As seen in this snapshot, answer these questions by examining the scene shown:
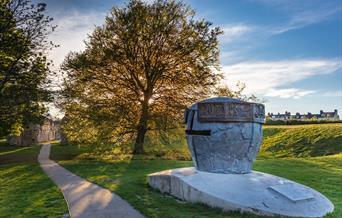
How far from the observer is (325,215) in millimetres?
8719

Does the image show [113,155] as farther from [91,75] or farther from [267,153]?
[267,153]

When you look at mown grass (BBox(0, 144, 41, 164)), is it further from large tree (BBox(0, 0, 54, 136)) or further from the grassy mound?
the grassy mound

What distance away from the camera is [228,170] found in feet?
34.9

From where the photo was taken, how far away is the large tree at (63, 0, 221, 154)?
24672 mm

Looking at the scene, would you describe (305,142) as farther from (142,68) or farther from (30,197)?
(30,197)

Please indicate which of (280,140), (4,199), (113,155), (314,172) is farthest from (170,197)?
(280,140)

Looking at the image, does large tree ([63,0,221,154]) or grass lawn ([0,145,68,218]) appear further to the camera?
large tree ([63,0,221,154])

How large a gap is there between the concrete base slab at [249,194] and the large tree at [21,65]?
47.3 feet

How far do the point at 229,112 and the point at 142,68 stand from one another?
16.4 m

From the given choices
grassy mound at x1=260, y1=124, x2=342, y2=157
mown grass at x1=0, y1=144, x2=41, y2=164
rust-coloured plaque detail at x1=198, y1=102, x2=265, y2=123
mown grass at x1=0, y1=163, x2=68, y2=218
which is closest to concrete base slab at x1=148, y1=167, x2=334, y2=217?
rust-coloured plaque detail at x1=198, y1=102, x2=265, y2=123

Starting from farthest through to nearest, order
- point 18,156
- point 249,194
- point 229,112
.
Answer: point 18,156 < point 229,112 < point 249,194

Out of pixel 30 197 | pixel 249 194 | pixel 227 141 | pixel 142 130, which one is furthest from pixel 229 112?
pixel 142 130

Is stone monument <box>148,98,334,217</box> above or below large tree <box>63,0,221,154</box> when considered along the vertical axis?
below

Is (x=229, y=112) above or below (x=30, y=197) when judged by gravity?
above
